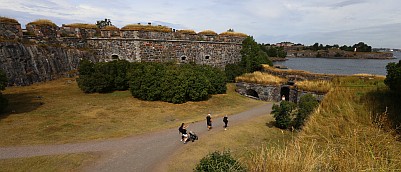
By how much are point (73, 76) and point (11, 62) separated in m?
5.29

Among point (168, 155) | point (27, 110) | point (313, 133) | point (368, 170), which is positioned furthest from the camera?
point (27, 110)

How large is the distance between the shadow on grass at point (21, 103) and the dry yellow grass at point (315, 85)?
62.0 feet

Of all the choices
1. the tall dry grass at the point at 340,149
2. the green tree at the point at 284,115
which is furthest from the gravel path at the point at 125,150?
the tall dry grass at the point at 340,149

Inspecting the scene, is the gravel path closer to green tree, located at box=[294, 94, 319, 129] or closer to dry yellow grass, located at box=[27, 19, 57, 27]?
green tree, located at box=[294, 94, 319, 129]

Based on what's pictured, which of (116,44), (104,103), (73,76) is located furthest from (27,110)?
(116,44)

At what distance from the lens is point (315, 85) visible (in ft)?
57.1

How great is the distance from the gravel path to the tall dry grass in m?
5.08

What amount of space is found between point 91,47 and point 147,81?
31.4 ft

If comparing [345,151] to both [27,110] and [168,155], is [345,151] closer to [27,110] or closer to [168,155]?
[168,155]

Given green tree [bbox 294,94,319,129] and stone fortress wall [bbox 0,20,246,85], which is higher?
stone fortress wall [bbox 0,20,246,85]

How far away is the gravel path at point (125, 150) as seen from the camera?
755cm

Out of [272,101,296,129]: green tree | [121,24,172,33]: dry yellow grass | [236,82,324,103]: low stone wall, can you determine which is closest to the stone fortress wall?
[121,24,172,33]: dry yellow grass

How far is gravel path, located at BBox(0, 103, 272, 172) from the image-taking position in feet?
24.8

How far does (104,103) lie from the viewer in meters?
14.8
